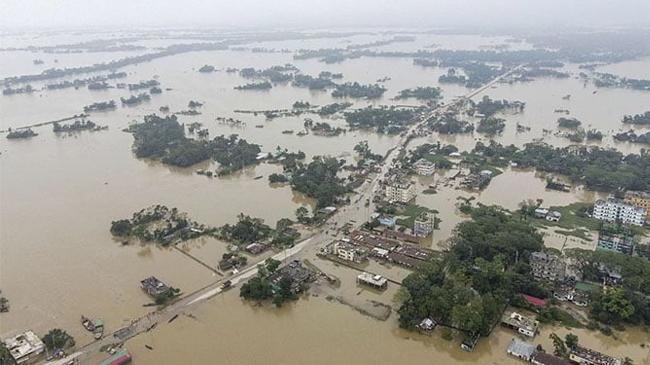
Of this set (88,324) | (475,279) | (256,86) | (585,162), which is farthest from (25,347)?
(256,86)

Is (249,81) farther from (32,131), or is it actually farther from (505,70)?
(505,70)

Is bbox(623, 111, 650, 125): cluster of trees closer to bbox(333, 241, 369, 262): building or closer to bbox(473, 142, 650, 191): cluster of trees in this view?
bbox(473, 142, 650, 191): cluster of trees

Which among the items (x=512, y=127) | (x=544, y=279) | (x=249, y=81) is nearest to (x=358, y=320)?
(x=544, y=279)

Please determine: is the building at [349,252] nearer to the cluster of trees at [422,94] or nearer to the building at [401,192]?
the building at [401,192]

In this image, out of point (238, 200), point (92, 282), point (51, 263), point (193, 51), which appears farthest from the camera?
point (193, 51)

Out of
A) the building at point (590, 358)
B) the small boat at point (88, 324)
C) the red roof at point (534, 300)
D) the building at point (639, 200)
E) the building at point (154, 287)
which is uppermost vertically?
the building at point (639, 200)

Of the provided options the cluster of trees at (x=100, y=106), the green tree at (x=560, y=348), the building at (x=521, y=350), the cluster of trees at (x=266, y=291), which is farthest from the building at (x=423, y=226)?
the cluster of trees at (x=100, y=106)
